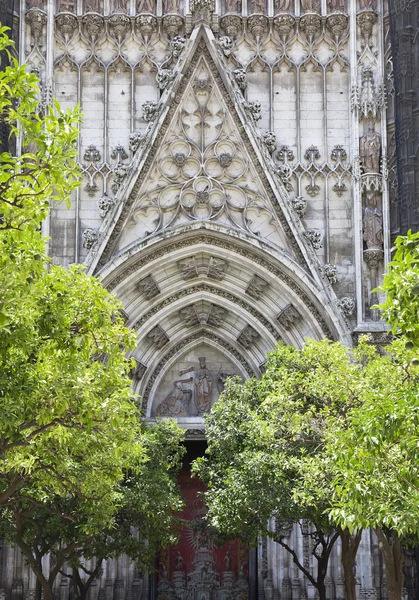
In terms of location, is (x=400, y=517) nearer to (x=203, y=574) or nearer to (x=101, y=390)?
(x=101, y=390)

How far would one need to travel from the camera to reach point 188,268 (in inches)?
1204

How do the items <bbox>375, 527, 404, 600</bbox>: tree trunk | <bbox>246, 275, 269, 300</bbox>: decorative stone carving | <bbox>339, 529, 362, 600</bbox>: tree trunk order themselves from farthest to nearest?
<bbox>246, 275, 269, 300</bbox>: decorative stone carving, <bbox>339, 529, 362, 600</bbox>: tree trunk, <bbox>375, 527, 404, 600</bbox>: tree trunk

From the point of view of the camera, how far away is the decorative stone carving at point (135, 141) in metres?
30.2

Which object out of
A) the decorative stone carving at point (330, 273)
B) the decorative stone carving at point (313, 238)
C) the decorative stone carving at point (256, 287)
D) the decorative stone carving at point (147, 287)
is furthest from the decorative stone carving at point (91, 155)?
the decorative stone carving at point (330, 273)

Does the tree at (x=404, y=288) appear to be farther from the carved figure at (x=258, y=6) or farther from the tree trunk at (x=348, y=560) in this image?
the carved figure at (x=258, y=6)

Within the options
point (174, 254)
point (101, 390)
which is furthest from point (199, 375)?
point (101, 390)

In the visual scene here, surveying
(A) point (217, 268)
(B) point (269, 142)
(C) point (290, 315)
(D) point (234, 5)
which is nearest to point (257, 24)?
(D) point (234, 5)

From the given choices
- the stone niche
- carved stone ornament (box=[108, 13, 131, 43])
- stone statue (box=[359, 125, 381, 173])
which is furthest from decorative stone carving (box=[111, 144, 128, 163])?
stone statue (box=[359, 125, 381, 173])

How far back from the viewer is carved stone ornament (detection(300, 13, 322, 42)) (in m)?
31.3

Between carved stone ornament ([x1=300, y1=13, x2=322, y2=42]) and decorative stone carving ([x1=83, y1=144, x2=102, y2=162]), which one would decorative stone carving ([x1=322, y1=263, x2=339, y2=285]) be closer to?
carved stone ornament ([x1=300, y1=13, x2=322, y2=42])

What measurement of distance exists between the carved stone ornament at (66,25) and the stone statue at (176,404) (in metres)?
10.4

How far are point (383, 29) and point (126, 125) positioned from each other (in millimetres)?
7687

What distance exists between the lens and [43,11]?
31.1 metres

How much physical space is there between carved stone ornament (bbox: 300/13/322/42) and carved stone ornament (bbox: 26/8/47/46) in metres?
7.29
